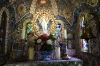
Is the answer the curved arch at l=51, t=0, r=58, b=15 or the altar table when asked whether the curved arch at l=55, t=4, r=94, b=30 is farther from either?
the altar table

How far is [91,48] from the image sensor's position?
3.65m

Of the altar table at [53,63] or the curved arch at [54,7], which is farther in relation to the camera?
the curved arch at [54,7]

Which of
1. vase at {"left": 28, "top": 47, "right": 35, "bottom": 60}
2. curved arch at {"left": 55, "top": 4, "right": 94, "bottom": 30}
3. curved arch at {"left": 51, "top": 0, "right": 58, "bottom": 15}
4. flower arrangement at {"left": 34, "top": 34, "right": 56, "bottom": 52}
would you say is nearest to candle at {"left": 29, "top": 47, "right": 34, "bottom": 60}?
vase at {"left": 28, "top": 47, "right": 35, "bottom": 60}

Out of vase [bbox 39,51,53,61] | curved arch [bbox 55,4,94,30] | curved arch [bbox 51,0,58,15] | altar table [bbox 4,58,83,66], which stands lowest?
altar table [bbox 4,58,83,66]

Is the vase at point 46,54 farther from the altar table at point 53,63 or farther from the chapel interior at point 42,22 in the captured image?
the chapel interior at point 42,22

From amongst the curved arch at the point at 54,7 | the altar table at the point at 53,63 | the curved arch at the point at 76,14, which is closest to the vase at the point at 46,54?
the altar table at the point at 53,63

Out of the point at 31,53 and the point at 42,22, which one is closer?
the point at 31,53

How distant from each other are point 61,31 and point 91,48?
1.75 metres

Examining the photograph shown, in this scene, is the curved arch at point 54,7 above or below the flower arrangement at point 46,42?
above

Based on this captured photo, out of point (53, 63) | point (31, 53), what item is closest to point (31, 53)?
point (31, 53)

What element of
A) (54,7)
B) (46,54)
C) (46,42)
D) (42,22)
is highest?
(54,7)

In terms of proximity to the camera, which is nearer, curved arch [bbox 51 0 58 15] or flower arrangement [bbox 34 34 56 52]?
flower arrangement [bbox 34 34 56 52]

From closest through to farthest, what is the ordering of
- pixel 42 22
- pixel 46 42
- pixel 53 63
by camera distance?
pixel 53 63 < pixel 46 42 < pixel 42 22

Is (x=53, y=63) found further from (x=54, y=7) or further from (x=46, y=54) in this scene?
(x=54, y=7)
